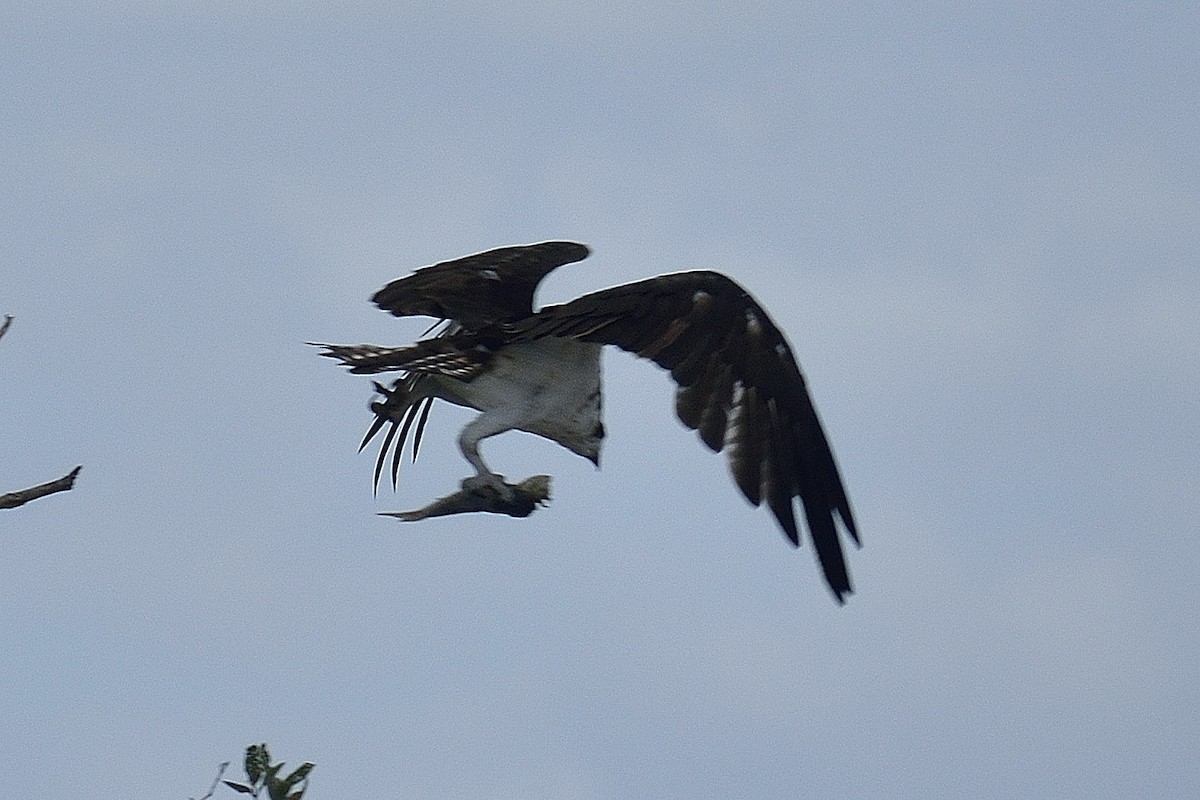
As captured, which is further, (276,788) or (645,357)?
(645,357)

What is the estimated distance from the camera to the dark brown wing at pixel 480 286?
9727mm

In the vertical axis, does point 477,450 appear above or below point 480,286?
below

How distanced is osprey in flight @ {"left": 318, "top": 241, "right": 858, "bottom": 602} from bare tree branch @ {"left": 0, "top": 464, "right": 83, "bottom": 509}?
2.10 m

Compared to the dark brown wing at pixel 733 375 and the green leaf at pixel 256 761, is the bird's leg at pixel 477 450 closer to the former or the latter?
the dark brown wing at pixel 733 375

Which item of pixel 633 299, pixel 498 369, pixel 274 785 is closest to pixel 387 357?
pixel 498 369

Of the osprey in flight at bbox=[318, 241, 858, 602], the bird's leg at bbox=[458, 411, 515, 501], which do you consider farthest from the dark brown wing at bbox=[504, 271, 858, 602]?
the bird's leg at bbox=[458, 411, 515, 501]

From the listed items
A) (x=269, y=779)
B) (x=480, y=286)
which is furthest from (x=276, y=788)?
(x=480, y=286)

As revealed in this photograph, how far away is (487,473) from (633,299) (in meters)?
1.04

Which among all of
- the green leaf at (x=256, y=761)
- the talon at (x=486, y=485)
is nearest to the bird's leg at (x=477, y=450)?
the talon at (x=486, y=485)

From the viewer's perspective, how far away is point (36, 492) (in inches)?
287

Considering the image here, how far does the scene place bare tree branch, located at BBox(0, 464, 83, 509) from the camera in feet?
23.6

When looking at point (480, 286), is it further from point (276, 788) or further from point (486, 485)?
point (276, 788)

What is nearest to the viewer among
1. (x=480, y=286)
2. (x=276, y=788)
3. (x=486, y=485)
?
(x=276, y=788)

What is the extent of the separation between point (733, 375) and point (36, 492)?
→ 3.41 metres
